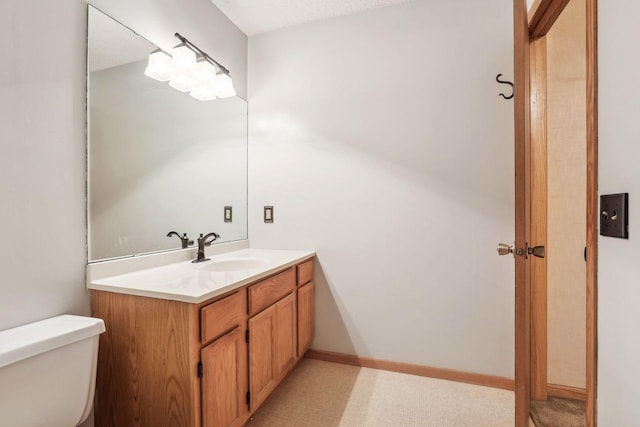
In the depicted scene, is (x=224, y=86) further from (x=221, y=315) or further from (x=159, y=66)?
(x=221, y=315)

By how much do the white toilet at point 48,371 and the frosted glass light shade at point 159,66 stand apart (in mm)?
1268

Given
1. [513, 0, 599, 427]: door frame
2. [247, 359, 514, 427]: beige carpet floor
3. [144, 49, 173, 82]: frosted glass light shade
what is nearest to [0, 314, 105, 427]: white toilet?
[247, 359, 514, 427]: beige carpet floor

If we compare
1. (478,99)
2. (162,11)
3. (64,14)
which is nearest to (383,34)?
(478,99)

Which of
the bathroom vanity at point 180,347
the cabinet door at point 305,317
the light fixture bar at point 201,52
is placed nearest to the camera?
the bathroom vanity at point 180,347

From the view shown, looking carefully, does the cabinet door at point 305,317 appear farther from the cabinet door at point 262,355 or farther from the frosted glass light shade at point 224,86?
the frosted glass light shade at point 224,86

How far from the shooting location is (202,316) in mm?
1172

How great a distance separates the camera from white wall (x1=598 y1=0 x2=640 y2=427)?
2.30 feet

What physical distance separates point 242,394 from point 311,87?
1.99m

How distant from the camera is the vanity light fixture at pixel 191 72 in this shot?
1.70 m

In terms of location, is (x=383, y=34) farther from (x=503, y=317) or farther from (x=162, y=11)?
(x=503, y=317)

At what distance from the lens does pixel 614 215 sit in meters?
0.76

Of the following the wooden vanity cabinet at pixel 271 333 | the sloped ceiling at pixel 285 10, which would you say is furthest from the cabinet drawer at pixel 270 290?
the sloped ceiling at pixel 285 10

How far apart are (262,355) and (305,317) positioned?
0.57 m

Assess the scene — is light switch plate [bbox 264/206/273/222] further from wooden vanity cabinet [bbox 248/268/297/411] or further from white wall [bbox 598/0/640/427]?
white wall [bbox 598/0/640/427]
